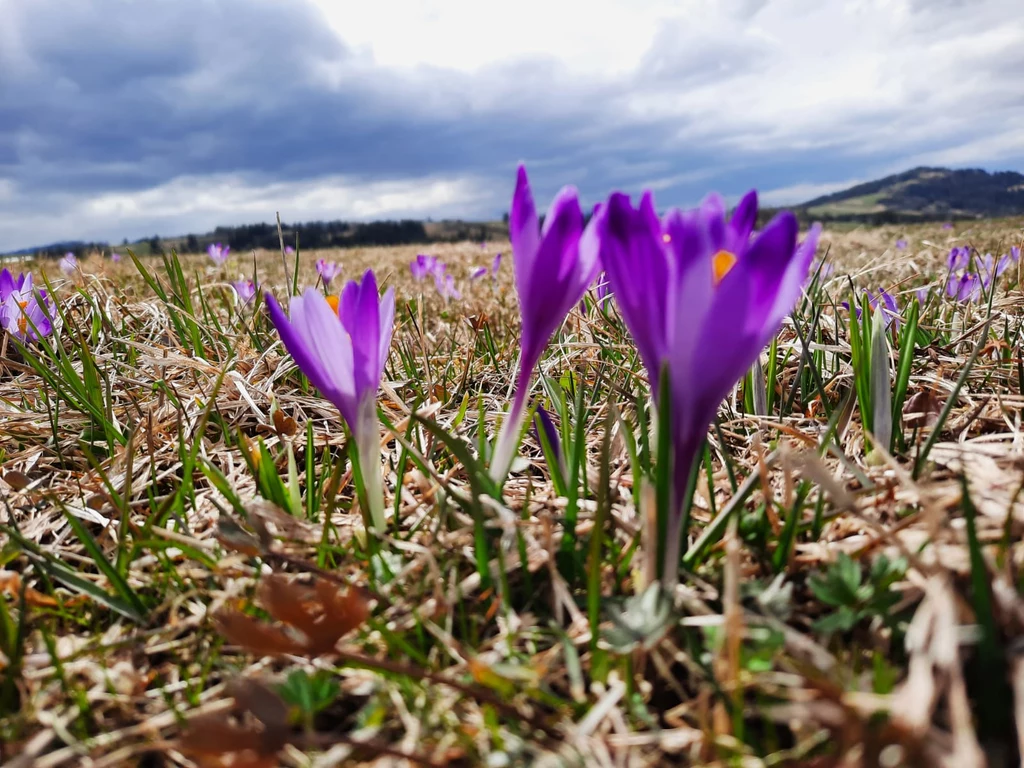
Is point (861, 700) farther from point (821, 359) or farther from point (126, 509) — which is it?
point (821, 359)

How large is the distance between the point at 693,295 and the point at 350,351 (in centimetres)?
69

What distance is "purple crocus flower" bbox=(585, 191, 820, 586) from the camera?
37.1 inches

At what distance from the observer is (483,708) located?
100 cm

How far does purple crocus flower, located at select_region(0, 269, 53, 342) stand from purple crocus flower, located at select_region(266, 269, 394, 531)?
1995 millimetres

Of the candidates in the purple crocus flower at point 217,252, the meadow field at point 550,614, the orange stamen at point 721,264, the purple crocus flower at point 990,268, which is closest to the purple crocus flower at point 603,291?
the meadow field at point 550,614

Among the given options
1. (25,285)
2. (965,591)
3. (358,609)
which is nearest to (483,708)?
(358,609)

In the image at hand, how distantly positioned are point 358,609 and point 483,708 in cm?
24

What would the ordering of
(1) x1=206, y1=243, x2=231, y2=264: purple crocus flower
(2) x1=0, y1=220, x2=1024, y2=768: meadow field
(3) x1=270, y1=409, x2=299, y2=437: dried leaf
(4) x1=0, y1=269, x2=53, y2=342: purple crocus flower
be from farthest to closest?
(1) x1=206, y1=243, x2=231, y2=264: purple crocus flower < (4) x1=0, y1=269, x2=53, y2=342: purple crocus flower < (3) x1=270, y1=409, x2=299, y2=437: dried leaf < (2) x1=0, y1=220, x2=1024, y2=768: meadow field

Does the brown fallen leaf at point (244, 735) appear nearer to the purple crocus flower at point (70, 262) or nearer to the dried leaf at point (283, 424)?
the dried leaf at point (283, 424)

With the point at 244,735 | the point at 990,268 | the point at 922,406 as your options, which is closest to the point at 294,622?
the point at 244,735

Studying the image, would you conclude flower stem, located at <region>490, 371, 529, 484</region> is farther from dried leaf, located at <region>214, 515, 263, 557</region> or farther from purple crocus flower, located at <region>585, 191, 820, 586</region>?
dried leaf, located at <region>214, 515, 263, 557</region>

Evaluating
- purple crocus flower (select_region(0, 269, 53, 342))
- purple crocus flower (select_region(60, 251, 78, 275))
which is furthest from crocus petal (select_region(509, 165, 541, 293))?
purple crocus flower (select_region(60, 251, 78, 275))

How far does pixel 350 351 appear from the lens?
4.46 feet

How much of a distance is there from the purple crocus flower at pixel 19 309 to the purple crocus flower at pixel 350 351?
6.55 ft
